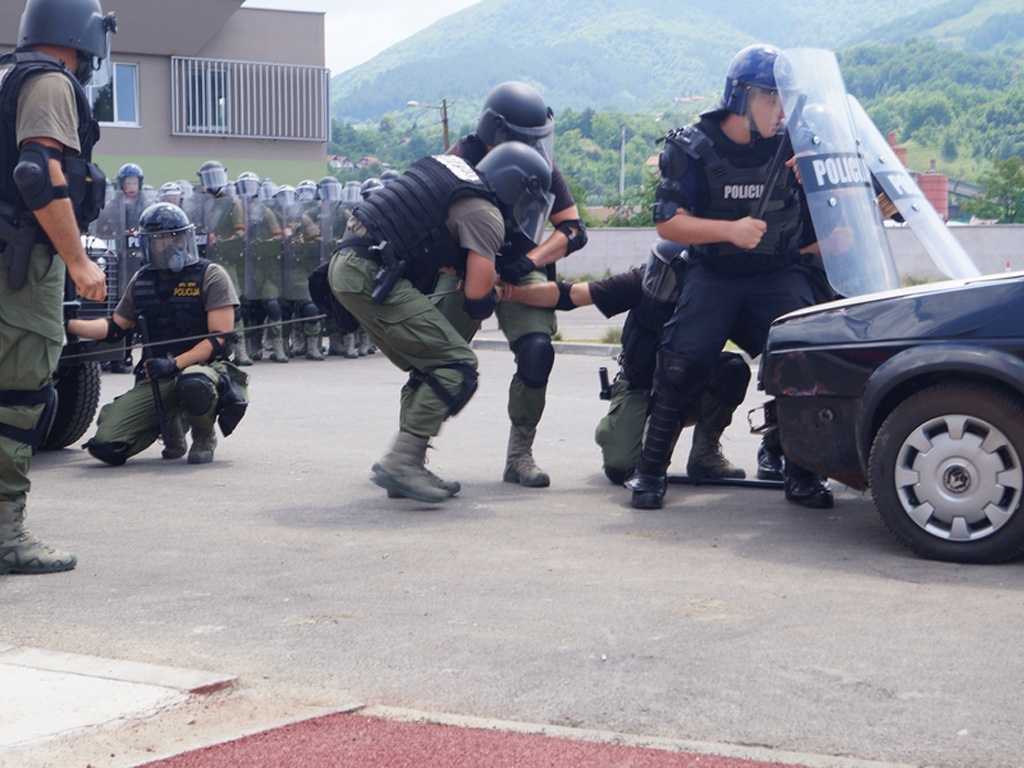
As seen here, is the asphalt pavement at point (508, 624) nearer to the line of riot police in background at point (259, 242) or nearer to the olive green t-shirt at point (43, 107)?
the olive green t-shirt at point (43, 107)

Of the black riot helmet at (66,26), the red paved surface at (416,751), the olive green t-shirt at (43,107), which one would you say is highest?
the black riot helmet at (66,26)

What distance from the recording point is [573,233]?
780 centimetres

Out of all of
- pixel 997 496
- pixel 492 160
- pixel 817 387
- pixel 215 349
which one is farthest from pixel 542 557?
pixel 215 349

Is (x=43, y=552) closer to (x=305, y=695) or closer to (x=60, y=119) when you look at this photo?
(x=60, y=119)

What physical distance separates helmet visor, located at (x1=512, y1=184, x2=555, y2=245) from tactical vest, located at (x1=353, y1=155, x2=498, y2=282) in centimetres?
24

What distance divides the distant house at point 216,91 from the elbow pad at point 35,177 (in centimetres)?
3041

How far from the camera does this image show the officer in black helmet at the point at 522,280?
7.39m

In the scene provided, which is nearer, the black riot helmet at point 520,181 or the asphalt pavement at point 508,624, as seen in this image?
the asphalt pavement at point 508,624

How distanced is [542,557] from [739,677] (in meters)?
1.76

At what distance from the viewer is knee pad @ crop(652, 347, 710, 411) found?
21.3 ft

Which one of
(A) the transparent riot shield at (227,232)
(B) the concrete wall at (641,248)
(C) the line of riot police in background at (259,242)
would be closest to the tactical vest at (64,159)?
(C) the line of riot police in background at (259,242)

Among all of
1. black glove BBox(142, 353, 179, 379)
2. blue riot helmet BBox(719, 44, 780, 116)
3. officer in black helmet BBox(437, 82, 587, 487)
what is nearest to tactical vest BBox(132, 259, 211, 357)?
black glove BBox(142, 353, 179, 379)

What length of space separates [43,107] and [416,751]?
115 inches

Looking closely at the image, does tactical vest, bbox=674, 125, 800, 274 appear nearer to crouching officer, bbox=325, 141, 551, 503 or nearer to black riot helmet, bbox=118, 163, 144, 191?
crouching officer, bbox=325, 141, 551, 503
